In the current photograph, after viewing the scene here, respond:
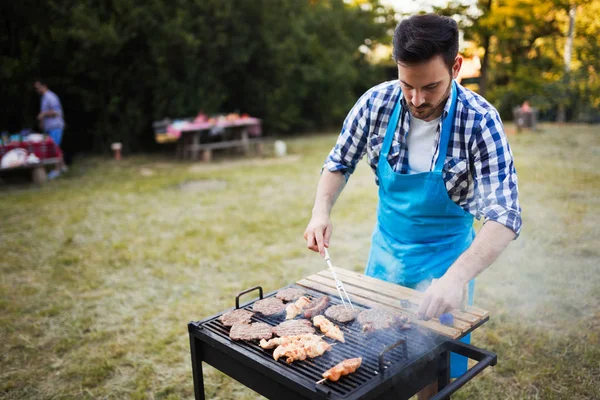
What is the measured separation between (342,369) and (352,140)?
4.23 ft

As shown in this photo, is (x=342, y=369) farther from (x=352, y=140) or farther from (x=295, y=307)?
(x=352, y=140)

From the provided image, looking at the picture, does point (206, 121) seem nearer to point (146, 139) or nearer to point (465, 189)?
point (146, 139)

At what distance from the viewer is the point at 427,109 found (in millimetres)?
2150

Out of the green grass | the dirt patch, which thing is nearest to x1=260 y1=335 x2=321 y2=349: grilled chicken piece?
the green grass

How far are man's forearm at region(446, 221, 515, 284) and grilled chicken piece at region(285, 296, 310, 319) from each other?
77cm

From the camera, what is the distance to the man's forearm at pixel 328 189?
2.62 meters

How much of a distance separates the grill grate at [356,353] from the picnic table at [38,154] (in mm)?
9667

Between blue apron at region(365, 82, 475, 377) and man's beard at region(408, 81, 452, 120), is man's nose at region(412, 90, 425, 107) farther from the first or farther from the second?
blue apron at region(365, 82, 475, 377)

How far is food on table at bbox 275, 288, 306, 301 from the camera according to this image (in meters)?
2.50

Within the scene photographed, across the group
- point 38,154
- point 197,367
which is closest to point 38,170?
point 38,154

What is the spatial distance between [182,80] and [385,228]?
13.1 m

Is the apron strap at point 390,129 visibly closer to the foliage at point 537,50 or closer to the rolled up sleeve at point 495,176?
the rolled up sleeve at point 495,176

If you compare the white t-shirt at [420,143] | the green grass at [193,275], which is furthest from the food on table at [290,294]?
the green grass at [193,275]

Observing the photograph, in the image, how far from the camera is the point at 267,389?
200 centimetres
